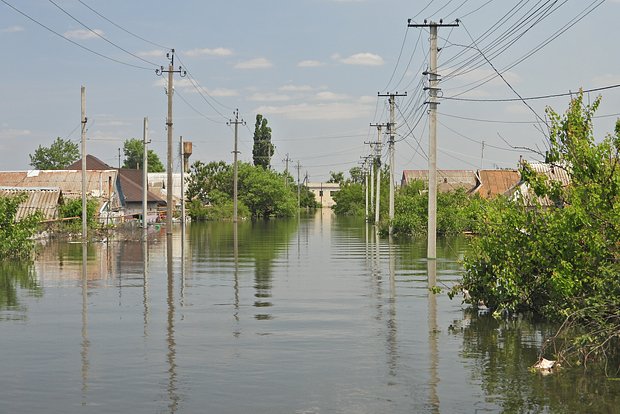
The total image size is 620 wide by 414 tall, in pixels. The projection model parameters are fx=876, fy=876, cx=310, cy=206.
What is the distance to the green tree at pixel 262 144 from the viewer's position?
130875 mm

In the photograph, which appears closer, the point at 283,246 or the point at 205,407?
the point at 205,407

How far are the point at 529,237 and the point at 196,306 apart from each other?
298 inches

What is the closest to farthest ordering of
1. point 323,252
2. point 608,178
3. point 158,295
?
point 608,178, point 158,295, point 323,252

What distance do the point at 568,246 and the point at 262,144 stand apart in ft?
386

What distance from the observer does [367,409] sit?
34.6 ft

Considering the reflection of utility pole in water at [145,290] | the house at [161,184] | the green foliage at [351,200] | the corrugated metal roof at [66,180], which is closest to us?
the reflection of utility pole in water at [145,290]

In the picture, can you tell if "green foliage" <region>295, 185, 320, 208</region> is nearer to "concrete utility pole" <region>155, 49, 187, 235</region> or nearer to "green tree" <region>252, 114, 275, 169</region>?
"green tree" <region>252, 114, 275, 169</region>

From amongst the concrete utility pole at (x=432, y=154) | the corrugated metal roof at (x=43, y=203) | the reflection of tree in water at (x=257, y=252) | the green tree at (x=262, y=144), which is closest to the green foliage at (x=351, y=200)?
the green tree at (x=262, y=144)

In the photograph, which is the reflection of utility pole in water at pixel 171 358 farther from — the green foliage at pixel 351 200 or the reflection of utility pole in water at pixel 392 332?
the green foliage at pixel 351 200

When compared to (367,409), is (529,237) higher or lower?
higher

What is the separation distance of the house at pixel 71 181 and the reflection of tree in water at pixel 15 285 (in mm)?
31184

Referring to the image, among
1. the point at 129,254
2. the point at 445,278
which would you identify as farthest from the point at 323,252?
the point at 445,278

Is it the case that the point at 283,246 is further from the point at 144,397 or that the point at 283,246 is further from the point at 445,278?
the point at 144,397

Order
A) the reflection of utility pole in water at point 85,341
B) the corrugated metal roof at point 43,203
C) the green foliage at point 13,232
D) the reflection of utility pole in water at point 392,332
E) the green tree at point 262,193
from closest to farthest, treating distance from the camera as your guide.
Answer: the reflection of utility pole in water at point 85,341, the reflection of utility pole in water at point 392,332, the green foliage at point 13,232, the corrugated metal roof at point 43,203, the green tree at point 262,193
